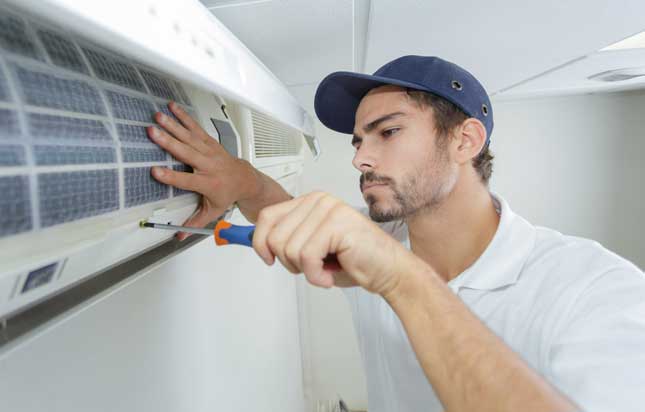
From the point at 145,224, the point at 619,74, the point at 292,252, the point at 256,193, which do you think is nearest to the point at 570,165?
the point at 619,74

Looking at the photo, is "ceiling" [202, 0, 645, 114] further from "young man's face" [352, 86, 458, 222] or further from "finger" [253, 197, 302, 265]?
"finger" [253, 197, 302, 265]

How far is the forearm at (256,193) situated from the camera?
83 cm

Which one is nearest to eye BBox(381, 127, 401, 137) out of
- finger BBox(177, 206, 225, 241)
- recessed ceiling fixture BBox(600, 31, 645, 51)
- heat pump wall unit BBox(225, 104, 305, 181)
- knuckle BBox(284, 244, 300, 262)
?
heat pump wall unit BBox(225, 104, 305, 181)

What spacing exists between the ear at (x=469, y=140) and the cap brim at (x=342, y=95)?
19 cm

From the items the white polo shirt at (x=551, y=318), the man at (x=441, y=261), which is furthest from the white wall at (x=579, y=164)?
the white polo shirt at (x=551, y=318)

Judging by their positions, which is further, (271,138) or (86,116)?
(271,138)

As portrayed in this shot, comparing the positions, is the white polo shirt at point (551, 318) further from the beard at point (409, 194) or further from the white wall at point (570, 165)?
the white wall at point (570, 165)

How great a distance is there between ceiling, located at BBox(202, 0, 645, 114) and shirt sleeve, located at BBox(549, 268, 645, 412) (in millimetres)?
572

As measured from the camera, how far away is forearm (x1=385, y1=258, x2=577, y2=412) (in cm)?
43

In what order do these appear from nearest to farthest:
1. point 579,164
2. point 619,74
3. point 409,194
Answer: point 409,194, point 619,74, point 579,164

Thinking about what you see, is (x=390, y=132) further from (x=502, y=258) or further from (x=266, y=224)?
(x=266, y=224)

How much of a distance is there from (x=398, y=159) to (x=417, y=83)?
19 centimetres

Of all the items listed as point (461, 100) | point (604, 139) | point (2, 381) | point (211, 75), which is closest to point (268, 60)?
point (461, 100)

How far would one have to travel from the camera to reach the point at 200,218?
67 cm
